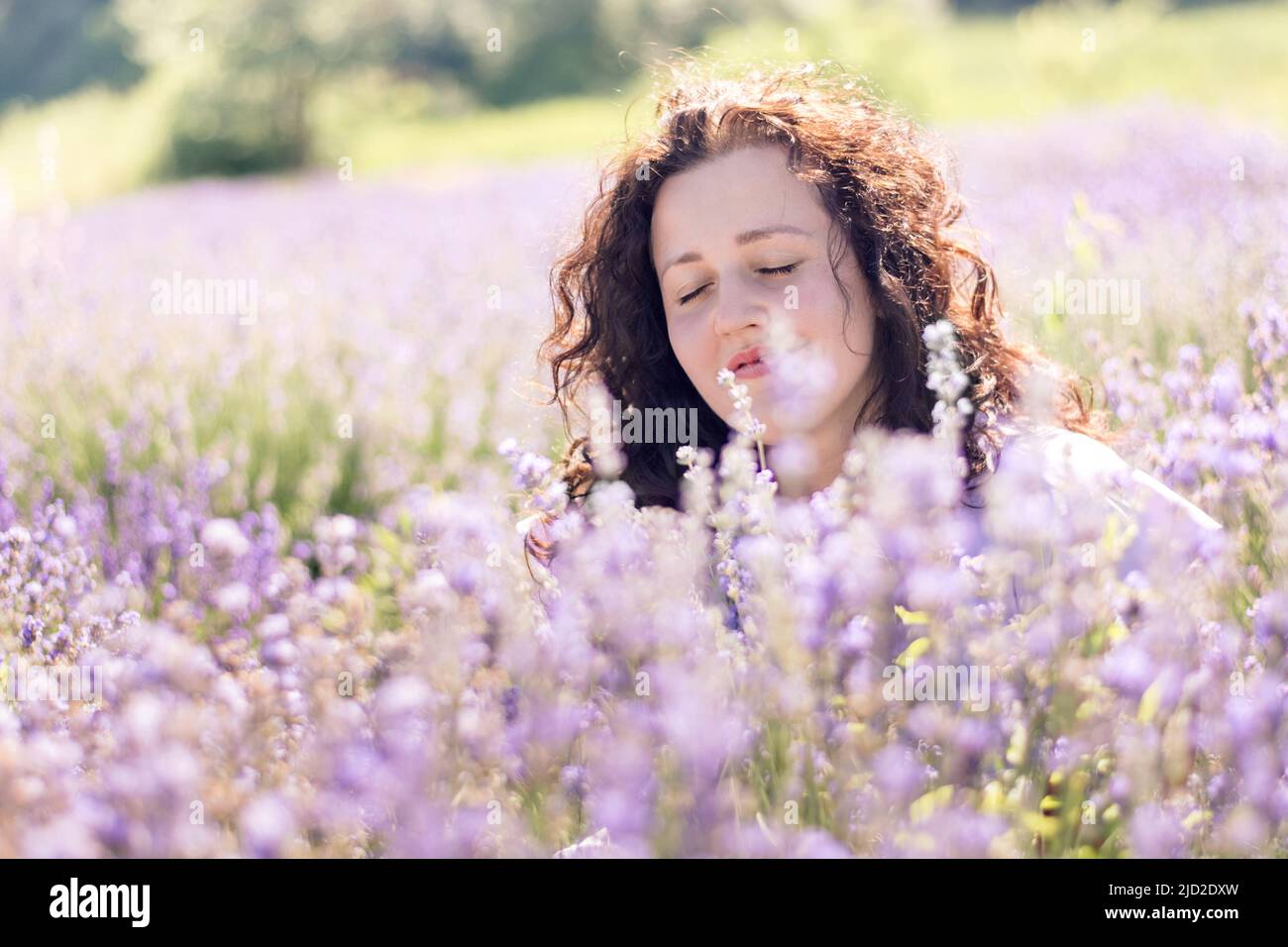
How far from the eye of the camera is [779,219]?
6.93ft

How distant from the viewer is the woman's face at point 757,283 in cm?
200

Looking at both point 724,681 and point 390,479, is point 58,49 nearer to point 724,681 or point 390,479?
point 390,479

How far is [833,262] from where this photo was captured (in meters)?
2.14

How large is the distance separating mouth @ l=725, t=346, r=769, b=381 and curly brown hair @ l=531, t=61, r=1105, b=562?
31cm

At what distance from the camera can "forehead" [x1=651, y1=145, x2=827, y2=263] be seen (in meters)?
2.11

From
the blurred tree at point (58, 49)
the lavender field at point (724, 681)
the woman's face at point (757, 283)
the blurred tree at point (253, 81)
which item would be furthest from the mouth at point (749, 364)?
the blurred tree at point (58, 49)

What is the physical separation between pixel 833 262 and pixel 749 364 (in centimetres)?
29

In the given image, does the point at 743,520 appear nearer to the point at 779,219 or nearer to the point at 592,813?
the point at 592,813

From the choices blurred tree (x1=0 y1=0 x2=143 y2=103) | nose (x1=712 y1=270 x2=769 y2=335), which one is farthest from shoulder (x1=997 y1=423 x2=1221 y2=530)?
blurred tree (x1=0 y1=0 x2=143 y2=103)

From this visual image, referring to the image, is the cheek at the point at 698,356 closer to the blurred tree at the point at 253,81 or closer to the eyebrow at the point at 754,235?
the eyebrow at the point at 754,235

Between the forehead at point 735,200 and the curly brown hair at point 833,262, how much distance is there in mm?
31

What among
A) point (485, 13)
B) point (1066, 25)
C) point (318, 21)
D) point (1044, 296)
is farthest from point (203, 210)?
point (485, 13)

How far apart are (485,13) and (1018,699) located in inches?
1172

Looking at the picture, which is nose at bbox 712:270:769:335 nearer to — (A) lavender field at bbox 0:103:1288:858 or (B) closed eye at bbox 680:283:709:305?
(B) closed eye at bbox 680:283:709:305
